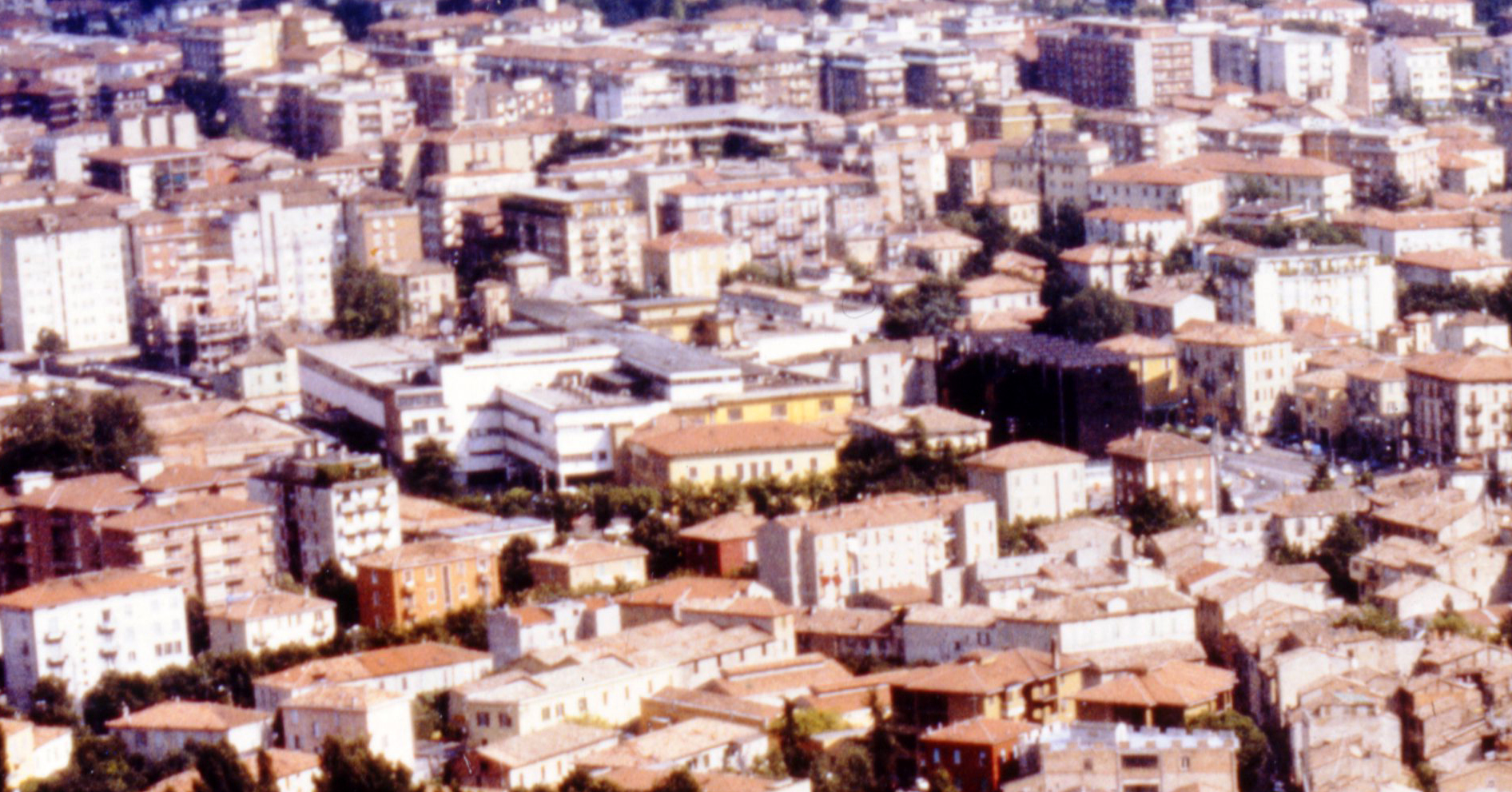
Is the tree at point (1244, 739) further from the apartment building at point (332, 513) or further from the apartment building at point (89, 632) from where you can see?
the apartment building at point (89, 632)

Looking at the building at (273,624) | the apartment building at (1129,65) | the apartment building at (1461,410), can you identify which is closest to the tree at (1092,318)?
the apartment building at (1461,410)

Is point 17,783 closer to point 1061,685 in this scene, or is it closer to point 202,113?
point 1061,685

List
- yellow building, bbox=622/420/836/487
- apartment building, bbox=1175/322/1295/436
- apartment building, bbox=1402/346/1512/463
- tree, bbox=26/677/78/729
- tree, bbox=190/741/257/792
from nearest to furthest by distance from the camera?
tree, bbox=190/741/257/792 → tree, bbox=26/677/78/729 → yellow building, bbox=622/420/836/487 → apartment building, bbox=1402/346/1512/463 → apartment building, bbox=1175/322/1295/436

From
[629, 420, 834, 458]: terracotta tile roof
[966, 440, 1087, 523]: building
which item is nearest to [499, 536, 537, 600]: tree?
[629, 420, 834, 458]: terracotta tile roof

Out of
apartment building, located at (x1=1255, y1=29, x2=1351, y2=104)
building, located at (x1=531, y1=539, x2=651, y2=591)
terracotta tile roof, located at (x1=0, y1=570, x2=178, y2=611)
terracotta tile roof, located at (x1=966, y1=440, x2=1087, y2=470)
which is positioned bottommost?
building, located at (x1=531, y1=539, x2=651, y2=591)

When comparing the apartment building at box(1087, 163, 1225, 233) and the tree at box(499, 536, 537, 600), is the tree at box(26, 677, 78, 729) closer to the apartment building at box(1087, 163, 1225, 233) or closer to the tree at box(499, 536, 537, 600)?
the tree at box(499, 536, 537, 600)
